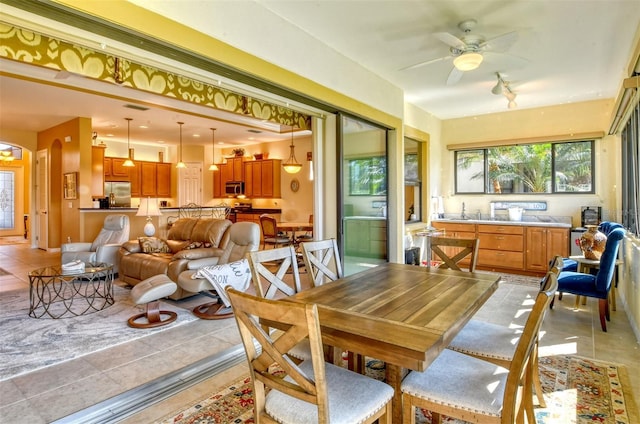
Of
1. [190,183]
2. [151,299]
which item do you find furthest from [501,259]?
[190,183]

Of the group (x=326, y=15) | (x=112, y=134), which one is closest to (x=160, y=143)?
(x=112, y=134)

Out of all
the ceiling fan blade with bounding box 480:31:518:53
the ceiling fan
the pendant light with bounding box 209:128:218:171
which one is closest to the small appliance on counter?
the ceiling fan

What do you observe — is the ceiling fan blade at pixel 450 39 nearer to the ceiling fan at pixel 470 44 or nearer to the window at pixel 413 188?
the ceiling fan at pixel 470 44

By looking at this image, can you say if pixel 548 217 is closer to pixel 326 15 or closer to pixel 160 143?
pixel 326 15

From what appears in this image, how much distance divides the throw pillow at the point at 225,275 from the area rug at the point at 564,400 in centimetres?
133

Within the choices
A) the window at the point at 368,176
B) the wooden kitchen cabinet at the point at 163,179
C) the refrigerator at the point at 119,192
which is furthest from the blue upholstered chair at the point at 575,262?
the wooden kitchen cabinet at the point at 163,179

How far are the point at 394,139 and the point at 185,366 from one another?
3.86 metres

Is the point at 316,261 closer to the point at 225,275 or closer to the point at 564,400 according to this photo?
the point at 225,275

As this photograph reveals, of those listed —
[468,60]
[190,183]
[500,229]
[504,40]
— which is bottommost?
[500,229]

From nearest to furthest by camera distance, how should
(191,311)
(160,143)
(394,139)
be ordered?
(191,311)
(394,139)
(160,143)

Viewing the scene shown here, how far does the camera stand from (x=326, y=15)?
3.14 meters

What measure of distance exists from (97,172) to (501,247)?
823 centimetres

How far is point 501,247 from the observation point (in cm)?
620

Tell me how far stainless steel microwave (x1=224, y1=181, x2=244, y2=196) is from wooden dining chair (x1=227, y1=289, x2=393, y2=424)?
30.1ft
